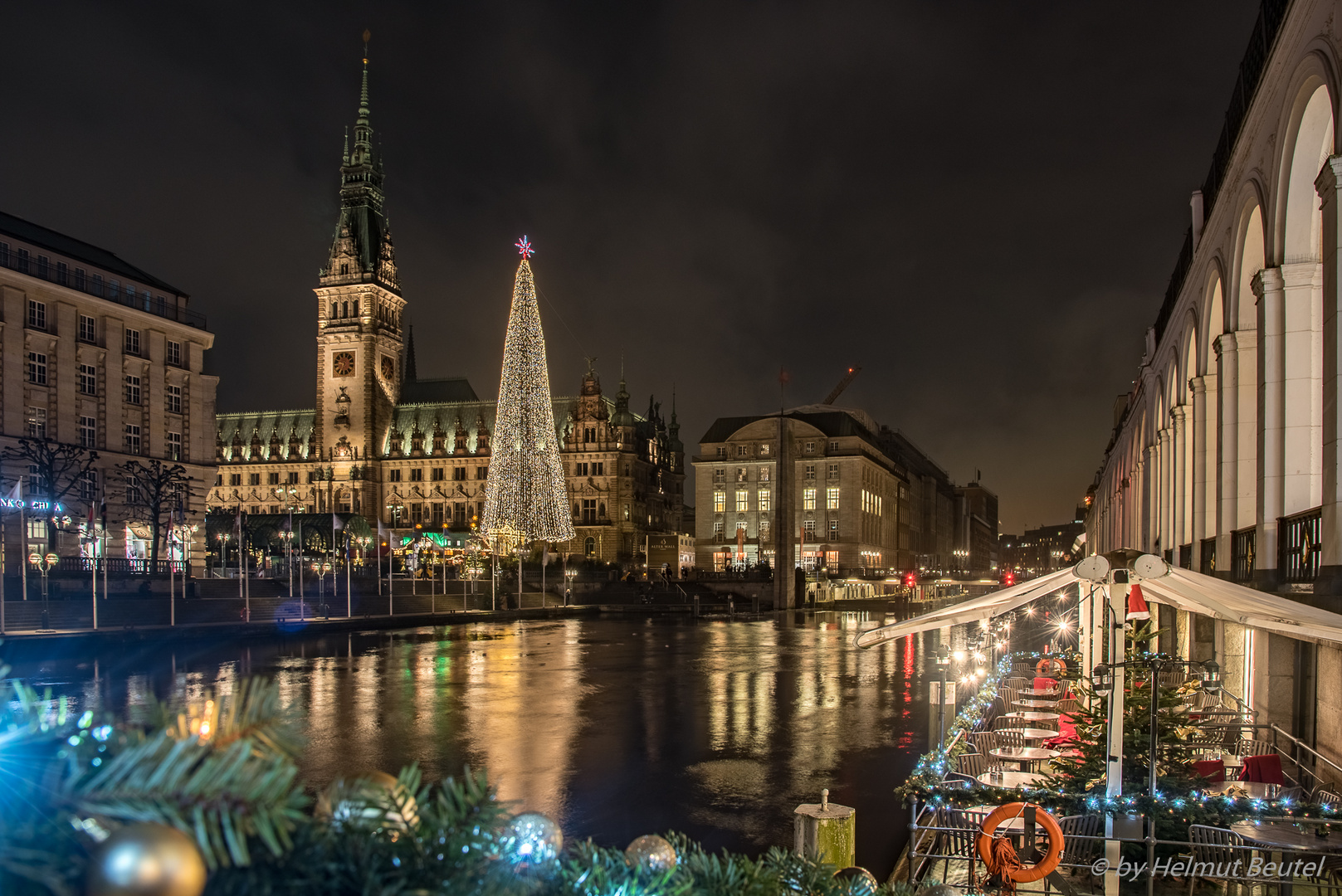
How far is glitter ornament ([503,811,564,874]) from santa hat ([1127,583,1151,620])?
27.0ft

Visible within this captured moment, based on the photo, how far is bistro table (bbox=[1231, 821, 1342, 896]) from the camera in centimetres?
788

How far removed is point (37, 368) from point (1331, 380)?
68.2 metres

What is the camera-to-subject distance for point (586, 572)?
9456cm

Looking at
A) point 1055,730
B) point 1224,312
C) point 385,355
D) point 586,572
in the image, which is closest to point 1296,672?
point 1055,730

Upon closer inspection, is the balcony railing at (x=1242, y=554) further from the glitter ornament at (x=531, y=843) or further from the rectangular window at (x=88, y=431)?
the rectangular window at (x=88, y=431)

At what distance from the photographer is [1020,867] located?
7926mm

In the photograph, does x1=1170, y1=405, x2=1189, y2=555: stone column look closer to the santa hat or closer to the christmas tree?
the santa hat

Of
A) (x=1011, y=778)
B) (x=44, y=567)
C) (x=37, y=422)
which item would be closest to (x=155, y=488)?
(x=37, y=422)

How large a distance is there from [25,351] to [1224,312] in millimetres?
64364

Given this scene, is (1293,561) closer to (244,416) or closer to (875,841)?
(875,841)

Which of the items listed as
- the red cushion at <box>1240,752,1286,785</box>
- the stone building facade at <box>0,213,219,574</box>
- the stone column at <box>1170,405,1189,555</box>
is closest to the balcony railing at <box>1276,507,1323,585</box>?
the red cushion at <box>1240,752,1286,785</box>

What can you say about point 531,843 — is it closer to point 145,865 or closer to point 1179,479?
point 145,865

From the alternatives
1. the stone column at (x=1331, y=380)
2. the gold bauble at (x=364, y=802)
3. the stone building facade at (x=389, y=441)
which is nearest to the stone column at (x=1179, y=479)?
the stone column at (x=1331, y=380)

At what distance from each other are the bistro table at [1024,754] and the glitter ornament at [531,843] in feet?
40.3
